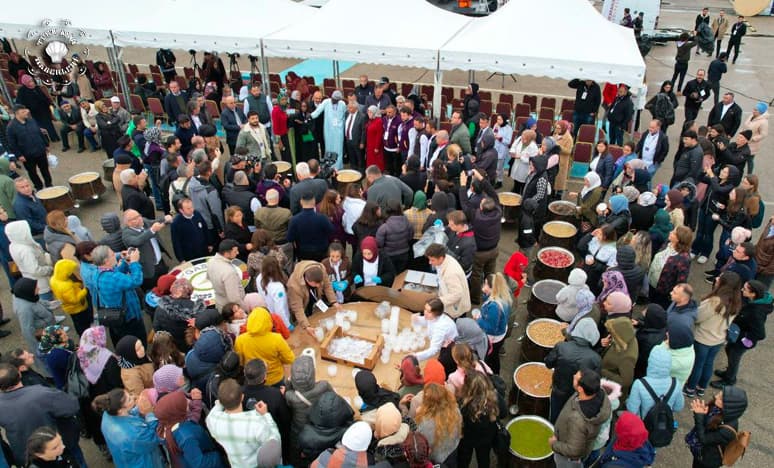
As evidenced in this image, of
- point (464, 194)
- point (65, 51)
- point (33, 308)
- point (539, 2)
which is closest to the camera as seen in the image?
point (33, 308)

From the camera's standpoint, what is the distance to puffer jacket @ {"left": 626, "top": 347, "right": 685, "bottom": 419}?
395 cm

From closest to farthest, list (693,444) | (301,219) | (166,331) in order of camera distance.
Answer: (693,444) < (166,331) < (301,219)

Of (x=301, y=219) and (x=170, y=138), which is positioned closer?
(x=301, y=219)

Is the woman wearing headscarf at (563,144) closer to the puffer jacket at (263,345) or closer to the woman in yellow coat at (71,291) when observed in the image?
the puffer jacket at (263,345)

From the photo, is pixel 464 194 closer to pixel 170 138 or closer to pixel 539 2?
pixel 170 138

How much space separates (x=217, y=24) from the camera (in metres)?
11.0

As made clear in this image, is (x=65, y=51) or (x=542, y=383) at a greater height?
(x=65, y=51)

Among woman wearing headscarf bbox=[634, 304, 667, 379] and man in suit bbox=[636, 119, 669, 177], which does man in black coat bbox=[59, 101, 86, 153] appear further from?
woman wearing headscarf bbox=[634, 304, 667, 379]

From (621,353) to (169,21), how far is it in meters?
11.1

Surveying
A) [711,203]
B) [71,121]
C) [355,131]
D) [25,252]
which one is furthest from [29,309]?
[71,121]

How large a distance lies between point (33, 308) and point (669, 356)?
5.47 metres

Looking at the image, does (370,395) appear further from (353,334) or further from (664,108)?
(664,108)

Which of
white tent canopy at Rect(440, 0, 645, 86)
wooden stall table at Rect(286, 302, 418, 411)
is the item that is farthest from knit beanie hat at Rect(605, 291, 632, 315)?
white tent canopy at Rect(440, 0, 645, 86)

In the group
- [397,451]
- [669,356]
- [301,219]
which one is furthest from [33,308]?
[669,356]
